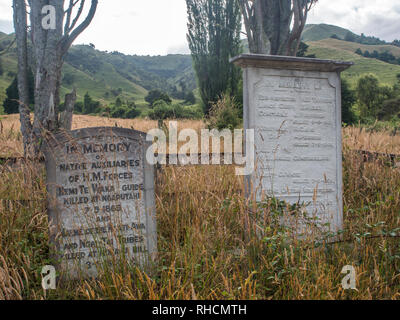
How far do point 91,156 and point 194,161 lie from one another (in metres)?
1.60

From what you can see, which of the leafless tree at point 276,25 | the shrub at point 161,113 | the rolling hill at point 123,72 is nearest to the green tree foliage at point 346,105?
the shrub at point 161,113

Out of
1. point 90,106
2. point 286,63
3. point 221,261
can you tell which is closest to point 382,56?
point 90,106

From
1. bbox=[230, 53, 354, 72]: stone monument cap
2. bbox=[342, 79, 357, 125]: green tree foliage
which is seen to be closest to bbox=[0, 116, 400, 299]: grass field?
bbox=[230, 53, 354, 72]: stone monument cap

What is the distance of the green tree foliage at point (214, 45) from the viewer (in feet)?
57.8

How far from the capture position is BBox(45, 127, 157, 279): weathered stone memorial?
2713 millimetres

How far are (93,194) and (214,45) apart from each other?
16690 mm

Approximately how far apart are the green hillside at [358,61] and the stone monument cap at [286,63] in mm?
43515

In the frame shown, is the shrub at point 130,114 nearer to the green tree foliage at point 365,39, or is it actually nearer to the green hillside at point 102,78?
the green hillside at point 102,78

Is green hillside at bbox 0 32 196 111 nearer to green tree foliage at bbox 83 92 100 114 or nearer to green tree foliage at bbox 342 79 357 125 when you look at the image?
green tree foliage at bbox 83 92 100 114

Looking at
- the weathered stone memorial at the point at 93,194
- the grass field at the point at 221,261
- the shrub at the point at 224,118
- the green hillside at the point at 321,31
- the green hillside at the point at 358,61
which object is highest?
the green hillside at the point at 321,31

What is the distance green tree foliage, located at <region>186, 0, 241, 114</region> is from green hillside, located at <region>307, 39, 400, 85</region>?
100 ft

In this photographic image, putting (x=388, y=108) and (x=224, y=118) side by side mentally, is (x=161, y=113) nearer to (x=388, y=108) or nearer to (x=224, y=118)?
(x=224, y=118)

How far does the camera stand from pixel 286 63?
141 inches

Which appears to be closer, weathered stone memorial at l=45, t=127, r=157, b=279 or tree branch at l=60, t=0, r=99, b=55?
weathered stone memorial at l=45, t=127, r=157, b=279
